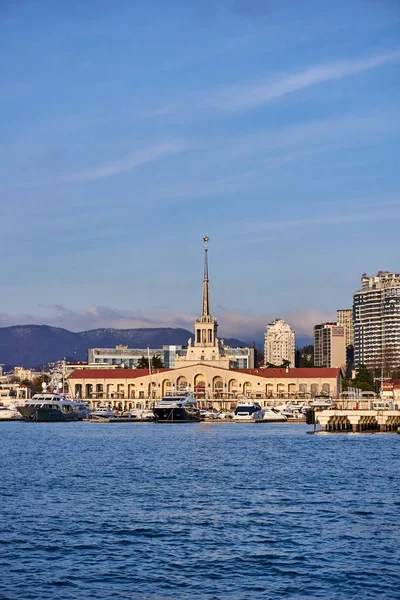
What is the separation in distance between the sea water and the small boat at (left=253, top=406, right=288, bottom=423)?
92.8 m

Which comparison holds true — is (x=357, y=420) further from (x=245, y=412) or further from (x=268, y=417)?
(x=268, y=417)

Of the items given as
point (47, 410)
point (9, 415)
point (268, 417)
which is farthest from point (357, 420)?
point (9, 415)

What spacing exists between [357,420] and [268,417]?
55.7 m

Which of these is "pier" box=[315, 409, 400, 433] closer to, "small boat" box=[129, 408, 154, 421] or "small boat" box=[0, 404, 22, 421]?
"small boat" box=[129, 408, 154, 421]

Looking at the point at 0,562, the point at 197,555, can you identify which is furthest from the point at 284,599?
the point at 0,562

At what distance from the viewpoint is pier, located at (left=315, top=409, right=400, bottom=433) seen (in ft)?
334

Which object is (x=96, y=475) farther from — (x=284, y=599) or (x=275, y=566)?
(x=284, y=599)

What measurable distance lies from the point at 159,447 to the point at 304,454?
14.8 metres

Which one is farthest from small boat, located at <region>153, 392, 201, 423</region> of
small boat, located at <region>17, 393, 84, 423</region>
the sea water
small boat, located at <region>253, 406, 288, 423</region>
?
the sea water

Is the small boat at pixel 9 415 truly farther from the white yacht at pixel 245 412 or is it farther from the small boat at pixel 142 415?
the white yacht at pixel 245 412

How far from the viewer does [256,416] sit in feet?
506

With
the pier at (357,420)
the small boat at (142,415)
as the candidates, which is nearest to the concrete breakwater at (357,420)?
the pier at (357,420)

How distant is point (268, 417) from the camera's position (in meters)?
Answer: 156

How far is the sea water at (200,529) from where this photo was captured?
84.7 feet
